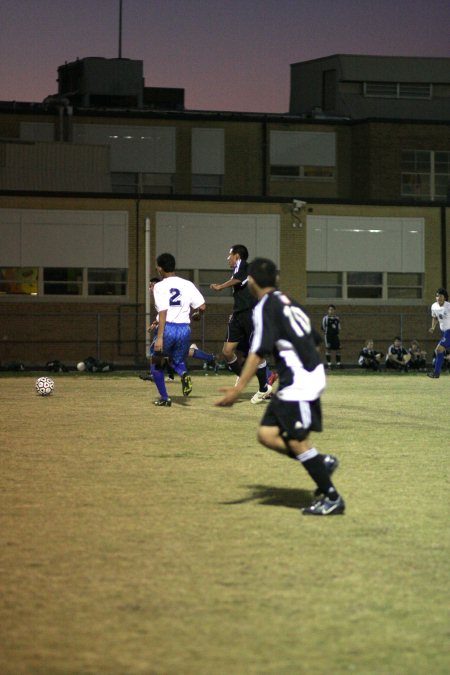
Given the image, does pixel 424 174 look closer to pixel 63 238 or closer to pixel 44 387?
pixel 63 238

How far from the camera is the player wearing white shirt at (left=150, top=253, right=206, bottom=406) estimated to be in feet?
59.9

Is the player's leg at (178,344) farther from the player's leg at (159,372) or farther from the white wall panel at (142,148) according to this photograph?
the white wall panel at (142,148)

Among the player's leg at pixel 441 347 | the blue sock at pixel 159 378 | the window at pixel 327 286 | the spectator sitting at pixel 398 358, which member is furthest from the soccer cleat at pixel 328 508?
the window at pixel 327 286

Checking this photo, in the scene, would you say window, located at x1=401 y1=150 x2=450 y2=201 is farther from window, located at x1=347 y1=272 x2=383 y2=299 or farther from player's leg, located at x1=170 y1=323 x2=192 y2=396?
player's leg, located at x1=170 y1=323 x2=192 y2=396

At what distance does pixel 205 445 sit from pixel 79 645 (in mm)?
8380

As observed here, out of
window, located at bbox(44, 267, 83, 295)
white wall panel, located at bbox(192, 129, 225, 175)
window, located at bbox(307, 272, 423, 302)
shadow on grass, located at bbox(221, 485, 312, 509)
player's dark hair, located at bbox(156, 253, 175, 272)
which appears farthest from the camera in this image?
white wall panel, located at bbox(192, 129, 225, 175)

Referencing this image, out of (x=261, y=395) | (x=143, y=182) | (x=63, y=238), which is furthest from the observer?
(x=143, y=182)

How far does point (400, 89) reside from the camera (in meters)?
62.5

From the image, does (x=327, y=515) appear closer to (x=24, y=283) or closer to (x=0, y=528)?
(x=0, y=528)

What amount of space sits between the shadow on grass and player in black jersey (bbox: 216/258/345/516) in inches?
31.3

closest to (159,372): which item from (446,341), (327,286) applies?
(446,341)

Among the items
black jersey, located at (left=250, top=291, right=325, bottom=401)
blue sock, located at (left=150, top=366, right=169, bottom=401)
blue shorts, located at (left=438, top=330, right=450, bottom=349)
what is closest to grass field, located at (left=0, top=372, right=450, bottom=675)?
black jersey, located at (left=250, top=291, right=325, bottom=401)

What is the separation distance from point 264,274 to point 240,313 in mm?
10766

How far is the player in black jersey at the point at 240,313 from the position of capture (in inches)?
748
